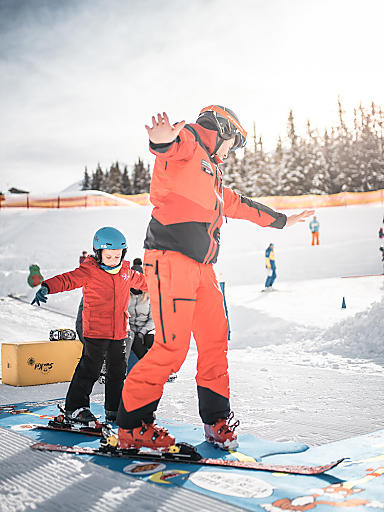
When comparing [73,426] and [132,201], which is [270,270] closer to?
[73,426]

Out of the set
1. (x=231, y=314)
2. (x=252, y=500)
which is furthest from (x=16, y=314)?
(x=252, y=500)

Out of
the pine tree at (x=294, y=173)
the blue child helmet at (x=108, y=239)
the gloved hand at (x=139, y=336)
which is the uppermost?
the pine tree at (x=294, y=173)

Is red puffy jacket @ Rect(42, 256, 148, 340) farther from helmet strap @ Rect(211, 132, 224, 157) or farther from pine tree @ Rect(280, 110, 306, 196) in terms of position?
pine tree @ Rect(280, 110, 306, 196)

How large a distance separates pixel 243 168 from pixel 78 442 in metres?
53.5

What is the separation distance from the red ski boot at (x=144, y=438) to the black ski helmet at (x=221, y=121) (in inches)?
63.5

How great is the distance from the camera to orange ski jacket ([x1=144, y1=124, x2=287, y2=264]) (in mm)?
2717

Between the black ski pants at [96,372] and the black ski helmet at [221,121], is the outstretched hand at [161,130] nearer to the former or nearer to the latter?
the black ski helmet at [221,121]

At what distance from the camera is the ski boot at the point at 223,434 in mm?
2773

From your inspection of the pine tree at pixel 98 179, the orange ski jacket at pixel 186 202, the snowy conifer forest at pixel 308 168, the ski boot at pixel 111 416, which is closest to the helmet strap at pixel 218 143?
the orange ski jacket at pixel 186 202

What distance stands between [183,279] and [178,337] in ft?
0.98

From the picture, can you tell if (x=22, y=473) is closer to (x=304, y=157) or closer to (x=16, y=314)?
(x=16, y=314)

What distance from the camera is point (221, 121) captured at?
3031 millimetres

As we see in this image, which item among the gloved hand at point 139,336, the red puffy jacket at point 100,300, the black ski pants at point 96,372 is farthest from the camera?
the gloved hand at point 139,336

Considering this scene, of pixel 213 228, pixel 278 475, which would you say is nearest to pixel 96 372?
pixel 213 228
